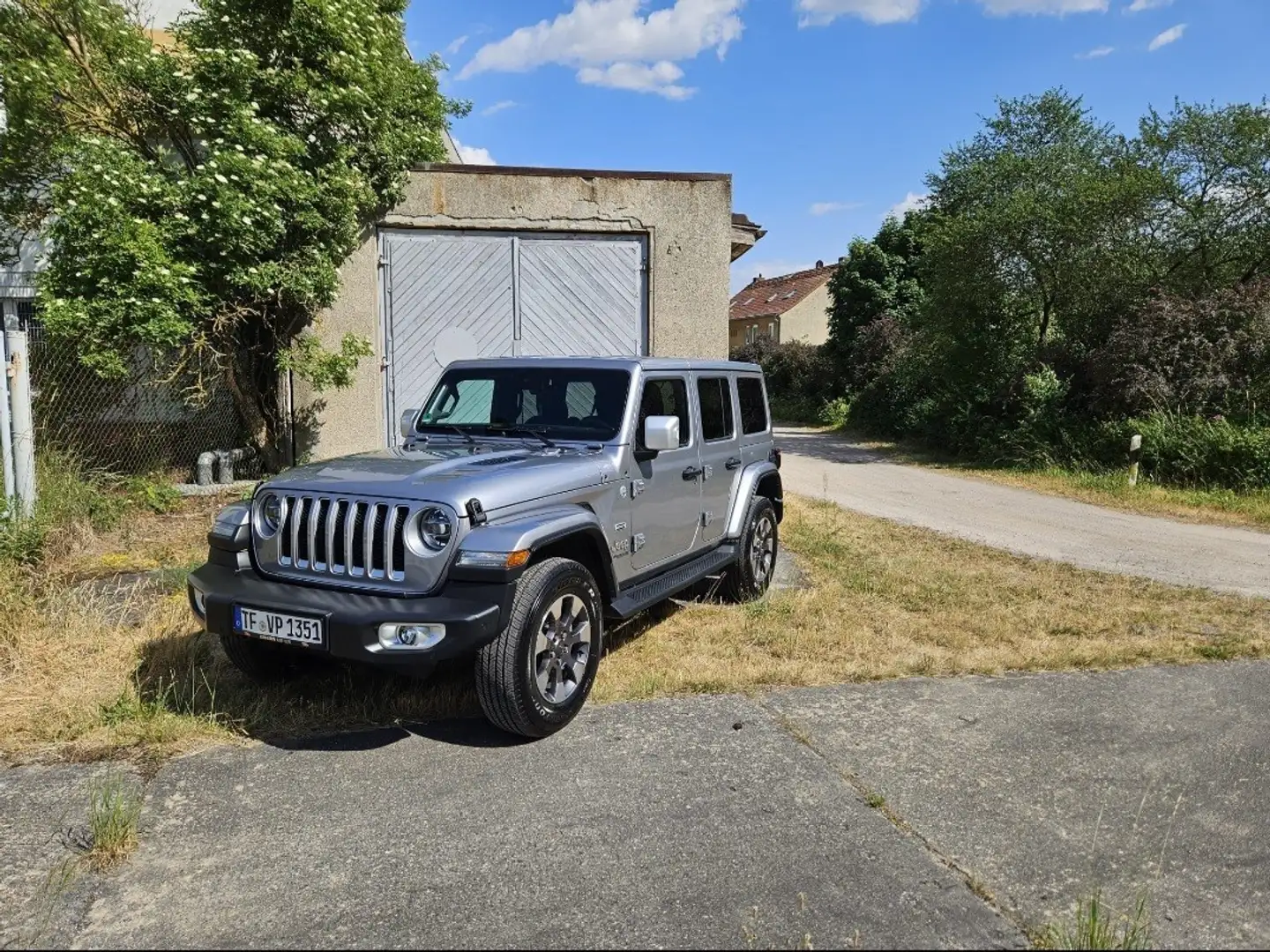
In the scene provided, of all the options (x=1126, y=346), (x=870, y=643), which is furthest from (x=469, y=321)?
(x=1126, y=346)

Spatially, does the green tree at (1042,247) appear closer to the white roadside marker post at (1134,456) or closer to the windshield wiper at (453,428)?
the white roadside marker post at (1134,456)

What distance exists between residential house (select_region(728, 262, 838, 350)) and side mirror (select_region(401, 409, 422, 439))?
32.8 m

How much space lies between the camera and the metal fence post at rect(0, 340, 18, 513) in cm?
651

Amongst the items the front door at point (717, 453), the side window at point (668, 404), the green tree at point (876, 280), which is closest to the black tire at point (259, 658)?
the side window at point (668, 404)

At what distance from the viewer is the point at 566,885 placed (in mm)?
2947

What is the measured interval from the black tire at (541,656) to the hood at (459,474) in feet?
1.25

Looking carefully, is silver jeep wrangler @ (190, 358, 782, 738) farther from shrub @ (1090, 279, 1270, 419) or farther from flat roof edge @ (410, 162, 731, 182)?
shrub @ (1090, 279, 1270, 419)

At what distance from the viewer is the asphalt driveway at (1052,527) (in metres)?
8.17

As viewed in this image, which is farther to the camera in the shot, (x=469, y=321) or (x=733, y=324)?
(x=733, y=324)

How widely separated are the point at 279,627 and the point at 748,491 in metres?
3.44

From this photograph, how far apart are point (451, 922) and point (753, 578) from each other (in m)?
3.97

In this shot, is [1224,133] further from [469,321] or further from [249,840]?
[249,840]

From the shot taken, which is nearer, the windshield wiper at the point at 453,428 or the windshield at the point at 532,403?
the windshield at the point at 532,403

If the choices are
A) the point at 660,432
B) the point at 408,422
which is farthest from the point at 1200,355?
the point at 408,422
